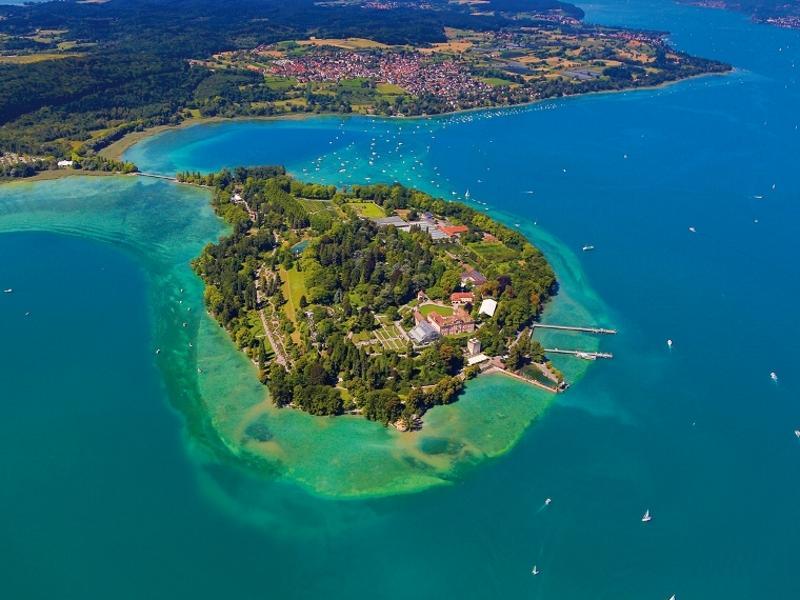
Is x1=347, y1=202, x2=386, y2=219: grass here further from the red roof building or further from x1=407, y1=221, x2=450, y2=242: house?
the red roof building

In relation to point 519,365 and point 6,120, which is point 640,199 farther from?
point 6,120

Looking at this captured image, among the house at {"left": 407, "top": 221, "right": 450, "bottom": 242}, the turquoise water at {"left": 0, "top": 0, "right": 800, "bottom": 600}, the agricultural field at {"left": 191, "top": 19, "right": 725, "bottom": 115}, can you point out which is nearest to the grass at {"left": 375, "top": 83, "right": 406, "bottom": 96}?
the agricultural field at {"left": 191, "top": 19, "right": 725, "bottom": 115}

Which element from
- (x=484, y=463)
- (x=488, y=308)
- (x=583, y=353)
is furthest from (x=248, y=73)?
(x=484, y=463)

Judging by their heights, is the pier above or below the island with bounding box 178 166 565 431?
below

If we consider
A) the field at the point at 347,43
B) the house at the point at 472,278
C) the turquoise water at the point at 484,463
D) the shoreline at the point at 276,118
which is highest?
the field at the point at 347,43

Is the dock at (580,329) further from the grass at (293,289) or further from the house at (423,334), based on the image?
the grass at (293,289)

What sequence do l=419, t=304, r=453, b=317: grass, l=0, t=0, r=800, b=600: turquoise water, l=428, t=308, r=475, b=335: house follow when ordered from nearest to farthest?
1. l=0, t=0, r=800, b=600: turquoise water
2. l=428, t=308, r=475, b=335: house
3. l=419, t=304, r=453, b=317: grass

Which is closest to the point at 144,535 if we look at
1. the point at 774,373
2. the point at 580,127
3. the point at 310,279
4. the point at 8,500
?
the point at 8,500

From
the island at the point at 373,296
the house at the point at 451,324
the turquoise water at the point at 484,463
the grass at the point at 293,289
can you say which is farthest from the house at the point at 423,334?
the grass at the point at 293,289
